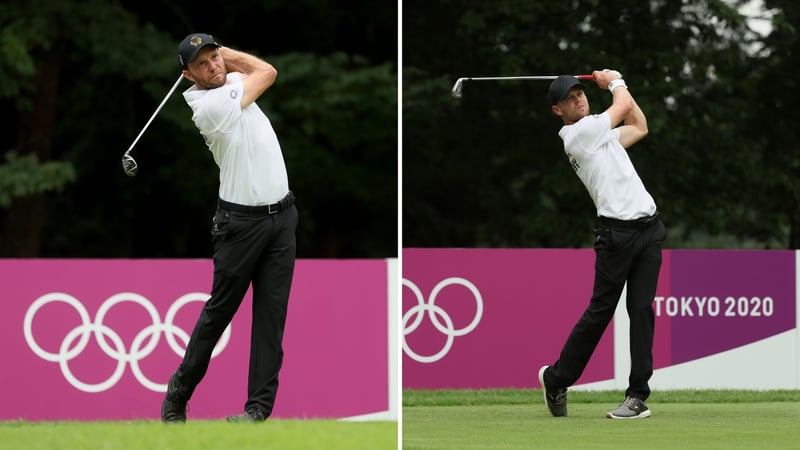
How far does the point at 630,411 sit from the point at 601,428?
63 centimetres

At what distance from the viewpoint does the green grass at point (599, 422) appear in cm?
616

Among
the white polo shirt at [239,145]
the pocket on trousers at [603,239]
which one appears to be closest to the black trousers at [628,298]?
the pocket on trousers at [603,239]

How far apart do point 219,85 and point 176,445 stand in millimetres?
2206

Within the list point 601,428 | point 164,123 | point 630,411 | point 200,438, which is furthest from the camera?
point 164,123

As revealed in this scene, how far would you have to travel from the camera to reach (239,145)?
6.45 m

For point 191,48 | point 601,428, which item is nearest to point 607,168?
point 601,428

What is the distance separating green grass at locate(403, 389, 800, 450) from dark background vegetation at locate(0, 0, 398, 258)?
10.1m

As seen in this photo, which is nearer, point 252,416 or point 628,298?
point 252,416

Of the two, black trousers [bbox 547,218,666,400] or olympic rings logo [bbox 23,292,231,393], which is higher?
black trousers [bbox 547,218,666,400]

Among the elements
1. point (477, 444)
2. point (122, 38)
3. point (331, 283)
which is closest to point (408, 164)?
point (122, 38)

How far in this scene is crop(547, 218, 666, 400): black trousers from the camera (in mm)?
7477

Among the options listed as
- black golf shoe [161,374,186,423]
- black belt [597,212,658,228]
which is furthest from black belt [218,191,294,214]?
black belt [597,212,658,228]

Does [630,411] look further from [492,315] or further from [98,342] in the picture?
[98,342]

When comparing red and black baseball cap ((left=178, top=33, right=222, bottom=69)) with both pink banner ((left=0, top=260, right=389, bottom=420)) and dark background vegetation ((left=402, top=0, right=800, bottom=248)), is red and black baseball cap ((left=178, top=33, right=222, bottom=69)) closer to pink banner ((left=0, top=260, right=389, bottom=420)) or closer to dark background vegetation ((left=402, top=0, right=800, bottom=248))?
pink banner ((left=0, top=260, right=389, bottom=420))
